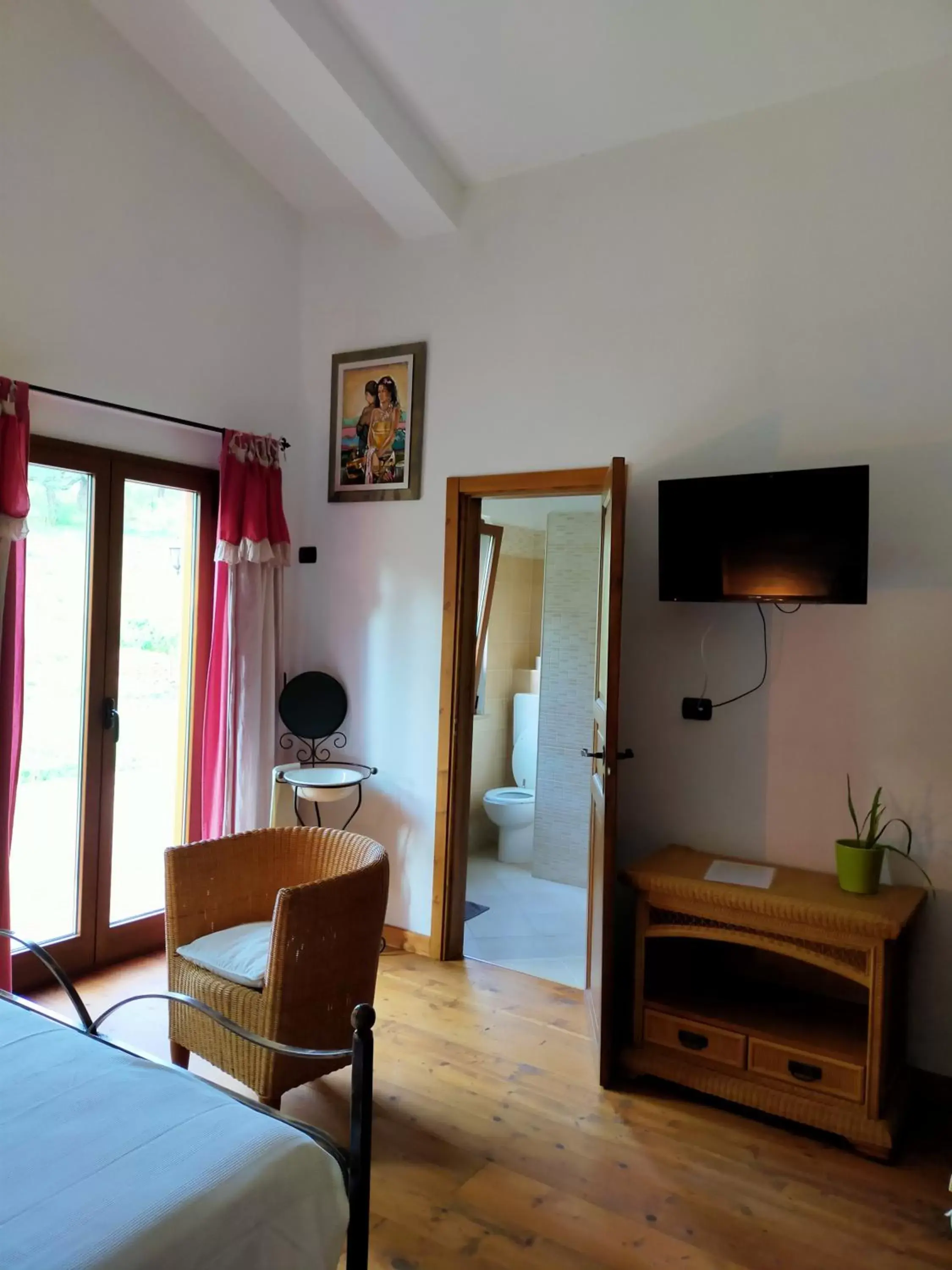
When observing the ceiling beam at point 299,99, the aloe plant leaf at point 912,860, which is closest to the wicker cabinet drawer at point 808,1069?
the aloe plant leaf at point 912,860

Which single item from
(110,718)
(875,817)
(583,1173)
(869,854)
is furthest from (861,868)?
(110,718)

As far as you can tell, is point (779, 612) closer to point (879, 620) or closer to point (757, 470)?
point (879, 620)

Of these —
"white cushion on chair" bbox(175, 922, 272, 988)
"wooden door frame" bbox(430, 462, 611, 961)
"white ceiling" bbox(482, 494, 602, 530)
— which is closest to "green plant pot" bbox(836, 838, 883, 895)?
"wooden door frame" bbox(430, 462, 611, 961)

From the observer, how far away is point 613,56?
2.86 m

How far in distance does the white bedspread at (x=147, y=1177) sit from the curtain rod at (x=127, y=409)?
7.51 ft

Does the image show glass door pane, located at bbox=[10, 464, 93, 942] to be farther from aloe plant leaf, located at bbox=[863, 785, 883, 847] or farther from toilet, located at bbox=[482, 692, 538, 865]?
aloe plant leaf, located at bbox=[863, 785, 883, 847]

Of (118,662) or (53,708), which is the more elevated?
(118,662)

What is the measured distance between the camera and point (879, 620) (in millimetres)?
2756

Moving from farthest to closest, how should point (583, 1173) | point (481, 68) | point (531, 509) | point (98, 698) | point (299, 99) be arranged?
point (531, 509)
point (98, 698)
point (299, 99)
point (481, 68)
point (583, 1173)

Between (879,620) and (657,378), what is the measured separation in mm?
1181

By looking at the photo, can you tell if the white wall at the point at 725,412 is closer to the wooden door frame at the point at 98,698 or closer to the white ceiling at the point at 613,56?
the white ceiling at the point at 613,56

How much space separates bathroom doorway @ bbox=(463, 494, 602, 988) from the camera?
4.41 metres

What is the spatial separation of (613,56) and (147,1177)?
10.9 feet

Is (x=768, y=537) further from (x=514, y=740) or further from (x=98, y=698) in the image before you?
(x=514, y=740)
